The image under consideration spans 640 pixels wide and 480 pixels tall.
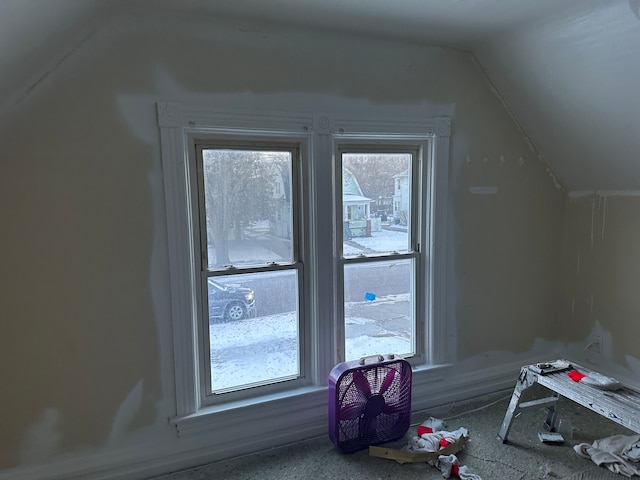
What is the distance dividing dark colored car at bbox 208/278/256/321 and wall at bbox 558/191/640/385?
7.46 ft

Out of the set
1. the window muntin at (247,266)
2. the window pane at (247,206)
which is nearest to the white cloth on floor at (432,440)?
the window muntin at (247,266)

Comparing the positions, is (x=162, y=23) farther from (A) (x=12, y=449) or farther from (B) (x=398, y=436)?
(B) (x=398, y=436)

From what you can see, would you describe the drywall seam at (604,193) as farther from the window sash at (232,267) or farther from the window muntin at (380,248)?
the window sash at (232,267)

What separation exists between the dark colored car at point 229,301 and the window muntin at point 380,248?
569mm

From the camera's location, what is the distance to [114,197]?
188 cm

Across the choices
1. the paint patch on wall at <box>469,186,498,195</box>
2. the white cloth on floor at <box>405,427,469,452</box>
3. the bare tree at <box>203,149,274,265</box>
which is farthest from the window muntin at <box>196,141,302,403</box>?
the paint patch on wall at <box>469,186,498,195</box>

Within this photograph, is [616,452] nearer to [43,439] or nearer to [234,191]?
[234,191]

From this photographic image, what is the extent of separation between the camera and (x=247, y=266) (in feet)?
7.25

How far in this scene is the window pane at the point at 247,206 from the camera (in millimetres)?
2107

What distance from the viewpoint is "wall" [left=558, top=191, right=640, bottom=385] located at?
8.54 feet

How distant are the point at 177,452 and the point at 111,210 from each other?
4.09ft

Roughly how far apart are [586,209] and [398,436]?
1.97 metres

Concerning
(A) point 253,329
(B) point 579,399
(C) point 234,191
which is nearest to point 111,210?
(C) point 234,191

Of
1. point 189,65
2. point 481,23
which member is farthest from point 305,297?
point 481,23
